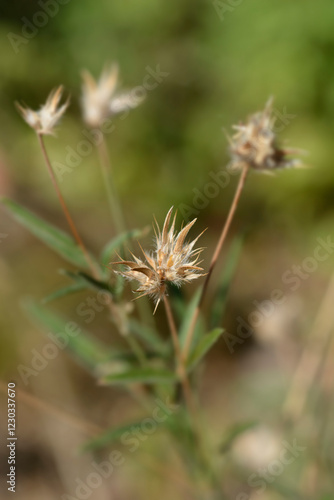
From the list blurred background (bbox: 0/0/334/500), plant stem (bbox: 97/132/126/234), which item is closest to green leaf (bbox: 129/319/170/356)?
plant stem (bbox: 97/132/126/234)

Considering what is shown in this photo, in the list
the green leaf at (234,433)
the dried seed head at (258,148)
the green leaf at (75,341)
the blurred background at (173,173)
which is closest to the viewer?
→ the dried seed head at (258,148)

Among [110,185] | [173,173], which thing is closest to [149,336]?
[110,185]

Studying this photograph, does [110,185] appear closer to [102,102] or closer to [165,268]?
[102,102]

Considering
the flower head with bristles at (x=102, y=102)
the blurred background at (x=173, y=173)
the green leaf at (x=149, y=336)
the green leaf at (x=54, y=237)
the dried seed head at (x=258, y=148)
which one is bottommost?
the green leaf at (x=149, y=336)

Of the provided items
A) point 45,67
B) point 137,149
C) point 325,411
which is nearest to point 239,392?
point 325,411

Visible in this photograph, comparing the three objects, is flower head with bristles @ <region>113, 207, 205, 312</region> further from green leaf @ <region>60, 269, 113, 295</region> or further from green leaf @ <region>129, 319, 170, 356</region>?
green leaf @ <region>129, 319, 170, 356</region>

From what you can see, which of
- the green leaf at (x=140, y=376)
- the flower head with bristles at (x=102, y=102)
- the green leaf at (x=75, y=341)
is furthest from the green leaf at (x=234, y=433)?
the flower head with bristles at (x=102, y=102)

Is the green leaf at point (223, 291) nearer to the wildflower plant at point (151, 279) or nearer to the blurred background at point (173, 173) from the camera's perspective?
the wildflower plant at point (151, 279)
